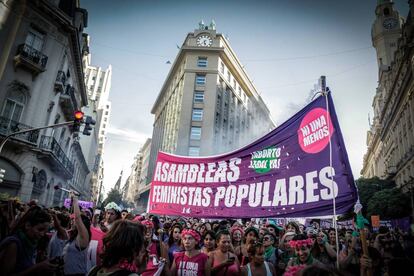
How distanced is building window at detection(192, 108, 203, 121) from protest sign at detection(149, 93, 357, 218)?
32.4 meters

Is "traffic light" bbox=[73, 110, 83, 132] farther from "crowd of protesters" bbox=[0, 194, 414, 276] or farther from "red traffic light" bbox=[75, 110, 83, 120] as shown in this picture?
"crowd of protesters" bbox=[0, 194, 414, 276]

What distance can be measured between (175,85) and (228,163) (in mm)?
45017

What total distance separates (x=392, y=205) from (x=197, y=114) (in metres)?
27.8

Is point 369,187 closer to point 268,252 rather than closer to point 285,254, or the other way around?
point 285,254

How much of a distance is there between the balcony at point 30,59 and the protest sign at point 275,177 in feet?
47.8

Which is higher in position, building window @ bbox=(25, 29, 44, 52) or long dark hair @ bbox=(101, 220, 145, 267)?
building window @ bbox=(25, 29, 44, 52)

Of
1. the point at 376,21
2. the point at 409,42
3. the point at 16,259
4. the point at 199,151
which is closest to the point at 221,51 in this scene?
the point at 199,151

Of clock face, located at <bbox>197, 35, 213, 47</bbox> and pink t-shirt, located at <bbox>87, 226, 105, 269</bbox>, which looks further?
clock face, located at <bbox>197, 35, 213, 47</bbox>

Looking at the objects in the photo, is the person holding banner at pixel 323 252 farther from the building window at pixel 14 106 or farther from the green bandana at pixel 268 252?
the building window at pixel 14 106

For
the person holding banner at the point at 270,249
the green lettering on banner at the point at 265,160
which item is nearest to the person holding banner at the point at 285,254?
the person holding banner at the point at 270,249

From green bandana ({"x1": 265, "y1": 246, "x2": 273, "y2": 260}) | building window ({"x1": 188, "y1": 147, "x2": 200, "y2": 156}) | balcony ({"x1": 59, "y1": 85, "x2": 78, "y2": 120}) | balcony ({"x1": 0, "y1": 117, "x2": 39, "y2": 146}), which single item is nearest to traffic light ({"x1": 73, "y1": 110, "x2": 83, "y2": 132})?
balcony ({"x1": 0, "y1": 117, "x2": 39, "y2": 146})

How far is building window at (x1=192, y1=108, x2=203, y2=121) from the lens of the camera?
40.8m

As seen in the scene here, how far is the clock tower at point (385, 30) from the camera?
64.7 metres

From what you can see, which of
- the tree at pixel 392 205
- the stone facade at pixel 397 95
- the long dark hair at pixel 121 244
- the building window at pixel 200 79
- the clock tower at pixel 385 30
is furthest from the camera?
the clock tower at pixel 385 30
